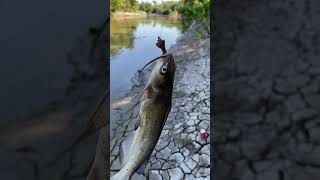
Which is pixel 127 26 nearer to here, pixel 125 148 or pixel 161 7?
A: pixel 161 7

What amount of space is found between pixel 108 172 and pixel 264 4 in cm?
81

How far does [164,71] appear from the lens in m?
1.57

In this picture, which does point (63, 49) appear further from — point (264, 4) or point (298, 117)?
point (298, 117)

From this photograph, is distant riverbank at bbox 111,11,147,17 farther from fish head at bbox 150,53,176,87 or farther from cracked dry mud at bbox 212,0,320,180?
cracked dry mud at bbox 212,0,320,180

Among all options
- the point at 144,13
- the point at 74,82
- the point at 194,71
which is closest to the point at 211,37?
the point at 194,71

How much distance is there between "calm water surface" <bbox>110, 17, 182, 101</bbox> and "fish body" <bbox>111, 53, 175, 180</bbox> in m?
0.05

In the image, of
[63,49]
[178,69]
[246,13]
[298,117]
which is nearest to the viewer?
[63,49]

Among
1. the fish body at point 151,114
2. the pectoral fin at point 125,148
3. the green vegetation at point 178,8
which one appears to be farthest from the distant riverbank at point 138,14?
the pectoral fin at point 125,148

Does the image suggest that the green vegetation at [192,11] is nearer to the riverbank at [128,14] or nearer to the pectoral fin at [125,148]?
the riverbank at [128,14]

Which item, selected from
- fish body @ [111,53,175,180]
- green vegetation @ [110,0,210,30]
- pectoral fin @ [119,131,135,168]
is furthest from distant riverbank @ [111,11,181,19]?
pectoral fin @ [119,131,135,168]

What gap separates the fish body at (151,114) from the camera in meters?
1.57

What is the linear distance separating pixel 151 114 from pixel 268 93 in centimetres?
51

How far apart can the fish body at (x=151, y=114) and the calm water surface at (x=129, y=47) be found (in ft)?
0.18

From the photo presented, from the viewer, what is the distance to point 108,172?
1.57m
